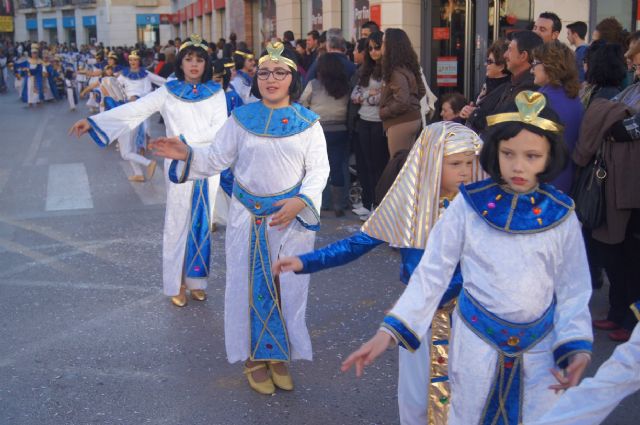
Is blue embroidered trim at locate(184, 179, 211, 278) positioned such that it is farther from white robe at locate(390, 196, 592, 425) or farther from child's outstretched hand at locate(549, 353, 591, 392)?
child's outstretched hand at locate(549, 353, 591, 392)

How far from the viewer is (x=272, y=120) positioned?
4422 millimetres

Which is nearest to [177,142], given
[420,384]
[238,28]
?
[420,384]

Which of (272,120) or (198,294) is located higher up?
(272,120)

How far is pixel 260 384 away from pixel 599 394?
102 inches

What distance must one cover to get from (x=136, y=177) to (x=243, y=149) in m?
7.53

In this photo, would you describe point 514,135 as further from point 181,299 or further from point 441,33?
point 441,33

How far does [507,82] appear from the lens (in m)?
6.27

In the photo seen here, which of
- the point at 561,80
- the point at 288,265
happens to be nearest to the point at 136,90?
the point at 561,80

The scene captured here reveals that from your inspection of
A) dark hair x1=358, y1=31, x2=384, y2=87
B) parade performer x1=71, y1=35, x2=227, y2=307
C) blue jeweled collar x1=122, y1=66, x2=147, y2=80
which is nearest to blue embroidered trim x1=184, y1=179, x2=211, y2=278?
parade performer x1=71, y1=35, x2=227, y2=307

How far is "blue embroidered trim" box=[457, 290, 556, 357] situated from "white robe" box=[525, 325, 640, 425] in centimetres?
45

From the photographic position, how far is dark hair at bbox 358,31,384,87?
8.16 m

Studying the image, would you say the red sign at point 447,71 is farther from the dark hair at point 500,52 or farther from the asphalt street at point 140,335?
the dark hair at point 500,52

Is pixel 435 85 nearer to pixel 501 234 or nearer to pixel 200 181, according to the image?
pixel 200 181

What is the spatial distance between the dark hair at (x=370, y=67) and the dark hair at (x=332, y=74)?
0.28m
